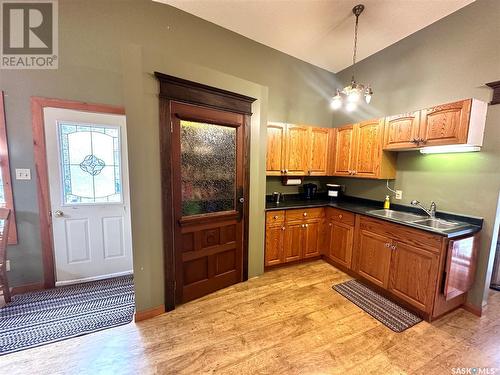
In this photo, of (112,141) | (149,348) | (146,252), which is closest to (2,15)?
(112,141)

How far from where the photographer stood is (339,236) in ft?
10.2

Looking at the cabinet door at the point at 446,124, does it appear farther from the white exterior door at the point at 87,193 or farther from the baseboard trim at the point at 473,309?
the white exterior door at the point at 87,193

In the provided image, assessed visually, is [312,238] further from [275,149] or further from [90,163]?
[90,163]

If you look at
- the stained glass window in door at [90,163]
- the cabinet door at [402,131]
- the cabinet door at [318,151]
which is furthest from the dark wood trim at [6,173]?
the cabinet door at [402,131]

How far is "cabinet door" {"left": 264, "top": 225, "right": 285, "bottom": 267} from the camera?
2971 mm

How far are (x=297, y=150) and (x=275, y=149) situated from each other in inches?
16.5

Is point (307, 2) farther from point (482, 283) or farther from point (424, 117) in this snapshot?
point (482, 283)

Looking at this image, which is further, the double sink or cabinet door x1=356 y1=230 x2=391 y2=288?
cabinet door x1=356 y1=230 x2=391 y2=288

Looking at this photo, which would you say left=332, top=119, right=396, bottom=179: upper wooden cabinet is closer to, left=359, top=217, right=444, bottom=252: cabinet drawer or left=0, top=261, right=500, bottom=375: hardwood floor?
left=359, top=217, right=444, bottom=252: cabinet drawer

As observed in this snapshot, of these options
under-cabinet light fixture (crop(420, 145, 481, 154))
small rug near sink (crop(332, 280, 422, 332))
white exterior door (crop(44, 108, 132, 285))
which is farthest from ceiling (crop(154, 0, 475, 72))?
small rug near sink (crop(332, 280, 422, 332))

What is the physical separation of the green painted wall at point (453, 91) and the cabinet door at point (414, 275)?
68 cm

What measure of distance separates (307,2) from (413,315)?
11.8ft

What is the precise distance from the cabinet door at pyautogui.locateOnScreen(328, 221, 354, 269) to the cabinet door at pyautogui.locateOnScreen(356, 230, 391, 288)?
0.15 m

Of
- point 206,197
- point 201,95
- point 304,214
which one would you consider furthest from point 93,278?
point 304,214
